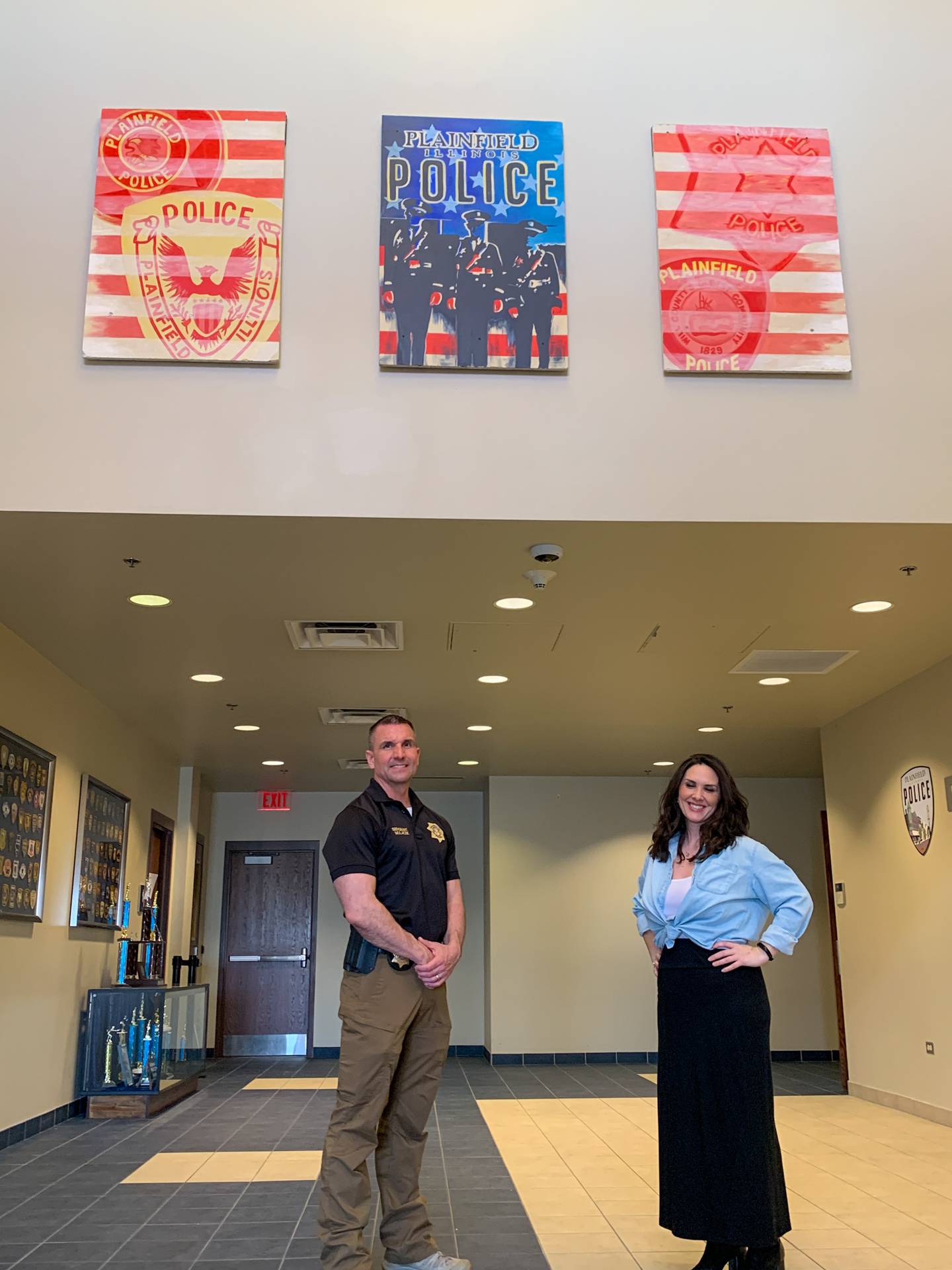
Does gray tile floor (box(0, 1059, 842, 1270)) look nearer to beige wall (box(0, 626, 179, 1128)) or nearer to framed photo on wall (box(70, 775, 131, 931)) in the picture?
beige wall (box(0, 626, 179, 1128))

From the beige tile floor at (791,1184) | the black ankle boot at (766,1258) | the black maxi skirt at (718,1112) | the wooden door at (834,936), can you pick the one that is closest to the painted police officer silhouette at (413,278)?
the black maxi skirt at (718,1112)

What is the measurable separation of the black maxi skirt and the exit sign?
8.99 meters

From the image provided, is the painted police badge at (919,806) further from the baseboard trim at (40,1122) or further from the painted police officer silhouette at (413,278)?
the baseboard trim at (40,1122)

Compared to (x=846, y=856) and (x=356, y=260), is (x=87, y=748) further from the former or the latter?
(x=846, y=856)

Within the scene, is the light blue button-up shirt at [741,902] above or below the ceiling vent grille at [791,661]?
below

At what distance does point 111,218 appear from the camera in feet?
14.6

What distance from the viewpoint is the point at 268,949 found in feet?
38.3

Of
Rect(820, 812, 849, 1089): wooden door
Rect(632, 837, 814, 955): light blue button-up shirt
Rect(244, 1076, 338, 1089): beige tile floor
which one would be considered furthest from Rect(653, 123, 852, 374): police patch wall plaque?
Rect(244, 1076, 338, 1089): beige tile floor

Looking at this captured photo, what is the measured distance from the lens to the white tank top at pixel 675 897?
3170 millimetres

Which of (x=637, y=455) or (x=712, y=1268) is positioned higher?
Result: (x=637, y=455)

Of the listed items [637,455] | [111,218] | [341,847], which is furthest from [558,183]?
[341,847]

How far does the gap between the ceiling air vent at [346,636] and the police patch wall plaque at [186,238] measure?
5.85 feet

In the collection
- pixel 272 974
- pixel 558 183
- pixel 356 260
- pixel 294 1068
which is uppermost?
pixel 558 183

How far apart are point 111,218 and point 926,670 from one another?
17.0ft
